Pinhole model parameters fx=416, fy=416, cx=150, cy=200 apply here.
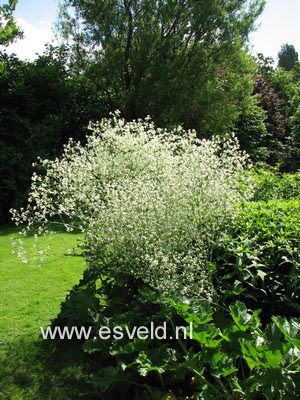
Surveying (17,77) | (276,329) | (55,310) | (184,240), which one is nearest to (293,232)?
(184,240)

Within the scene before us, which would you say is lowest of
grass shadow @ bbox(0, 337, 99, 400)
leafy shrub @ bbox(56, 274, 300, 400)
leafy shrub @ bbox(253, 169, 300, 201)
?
grass shadow @ bbox(0, 337, 99, 400)

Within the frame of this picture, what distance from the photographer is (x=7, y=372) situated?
3207mm

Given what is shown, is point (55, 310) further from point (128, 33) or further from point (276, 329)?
point (128, 33)

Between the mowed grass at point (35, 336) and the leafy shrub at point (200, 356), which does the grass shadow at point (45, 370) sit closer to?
the mowed grass at point (35, 336)

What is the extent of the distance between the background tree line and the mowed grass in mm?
4573

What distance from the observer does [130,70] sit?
1104 centimetres

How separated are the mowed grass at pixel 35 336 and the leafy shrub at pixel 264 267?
51.7 inches

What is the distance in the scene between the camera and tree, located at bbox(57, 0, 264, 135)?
10531 mm

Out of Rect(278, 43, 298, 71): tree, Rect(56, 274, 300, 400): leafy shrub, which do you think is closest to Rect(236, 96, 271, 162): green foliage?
Rect(56, 274, 300, 400): leafy shrub

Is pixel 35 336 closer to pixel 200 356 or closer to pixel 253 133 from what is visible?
pixel 200 356

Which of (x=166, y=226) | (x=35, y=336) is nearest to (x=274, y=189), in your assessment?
(x=166, y=226)

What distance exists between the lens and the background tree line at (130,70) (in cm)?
988

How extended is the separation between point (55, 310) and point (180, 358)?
1.88 metres

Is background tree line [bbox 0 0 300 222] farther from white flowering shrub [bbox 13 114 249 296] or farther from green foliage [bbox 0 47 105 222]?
white flowering shrub [bbox 13 114 249 296]
